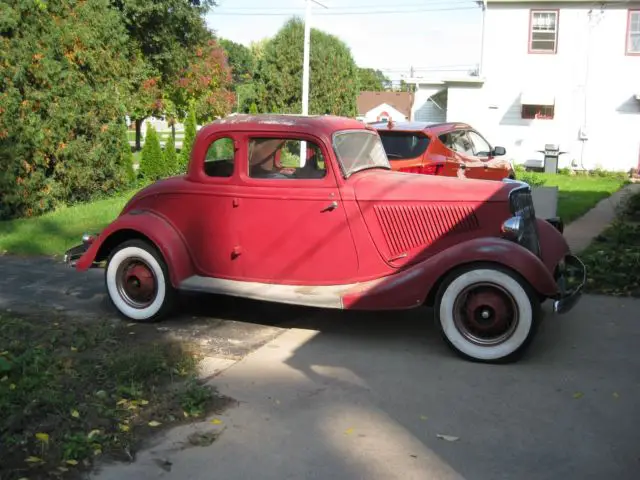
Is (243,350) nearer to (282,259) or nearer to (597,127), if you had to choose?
(282,259)

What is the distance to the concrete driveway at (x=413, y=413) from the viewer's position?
400 cm

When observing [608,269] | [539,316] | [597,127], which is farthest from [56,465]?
[597,127]

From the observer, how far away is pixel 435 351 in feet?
19.6

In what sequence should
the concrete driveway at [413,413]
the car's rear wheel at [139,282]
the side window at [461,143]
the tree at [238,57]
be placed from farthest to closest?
1. the tree at [238,57]
2. the side window at [461,143]
3. the car's rear wheel at [139,282]
4. the concrete driveway at [413,413]

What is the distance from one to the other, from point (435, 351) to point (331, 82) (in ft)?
80.4

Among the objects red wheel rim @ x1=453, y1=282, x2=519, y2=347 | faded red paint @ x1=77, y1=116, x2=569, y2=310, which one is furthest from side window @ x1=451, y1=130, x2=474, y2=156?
red wheel rim @ x1=453, y1=282, x2=519, y2=347

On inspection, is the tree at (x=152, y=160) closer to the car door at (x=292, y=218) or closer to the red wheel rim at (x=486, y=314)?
the car door at (x=292, y=218)

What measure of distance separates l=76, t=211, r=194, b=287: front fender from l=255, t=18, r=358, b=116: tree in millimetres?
21595

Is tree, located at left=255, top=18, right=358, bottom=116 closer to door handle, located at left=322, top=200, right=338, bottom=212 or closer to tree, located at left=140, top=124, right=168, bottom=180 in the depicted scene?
tree, located at left=140, top=124, right=168, bottom=180

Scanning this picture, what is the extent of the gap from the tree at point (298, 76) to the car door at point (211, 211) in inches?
850

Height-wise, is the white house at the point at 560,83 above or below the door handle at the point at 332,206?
above

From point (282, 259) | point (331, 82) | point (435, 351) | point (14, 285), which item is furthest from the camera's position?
point (331, 82)

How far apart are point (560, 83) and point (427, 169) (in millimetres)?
15507

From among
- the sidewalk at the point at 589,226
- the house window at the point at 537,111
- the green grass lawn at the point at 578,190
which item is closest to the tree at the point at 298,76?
the house window at the point at 537,111
